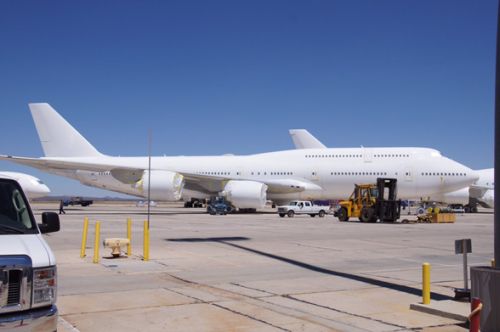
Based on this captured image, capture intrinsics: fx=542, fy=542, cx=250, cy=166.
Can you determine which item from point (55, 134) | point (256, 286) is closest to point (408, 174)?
point (55, 134)

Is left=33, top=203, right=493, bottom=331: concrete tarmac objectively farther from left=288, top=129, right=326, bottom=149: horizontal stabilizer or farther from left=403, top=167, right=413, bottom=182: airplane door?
left=288, top=129, right=326, bottom=149: horizontal stabilizer

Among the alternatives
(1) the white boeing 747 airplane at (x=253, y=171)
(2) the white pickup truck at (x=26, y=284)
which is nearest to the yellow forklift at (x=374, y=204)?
A: (1) the white boeing 747 airplane at (x=253, y=171)

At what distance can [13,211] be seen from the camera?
5910 millimetres

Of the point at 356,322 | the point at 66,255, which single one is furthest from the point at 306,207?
the point at 356,322

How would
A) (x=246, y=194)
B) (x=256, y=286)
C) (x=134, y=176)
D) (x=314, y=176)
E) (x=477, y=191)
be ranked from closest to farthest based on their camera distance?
(x=256, y=286)
(x=246, y=194)
(x=134, y=176)
(x=314, y=176)
(x=477, y=191)

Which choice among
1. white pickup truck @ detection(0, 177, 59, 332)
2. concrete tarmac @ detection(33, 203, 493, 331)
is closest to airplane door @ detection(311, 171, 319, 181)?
concrete tarmac @ detection(33, 203, 493, 331)

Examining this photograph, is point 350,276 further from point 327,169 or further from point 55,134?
point 55,134

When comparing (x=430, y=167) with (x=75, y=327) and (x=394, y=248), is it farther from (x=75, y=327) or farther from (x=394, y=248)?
(x=75, y=327)

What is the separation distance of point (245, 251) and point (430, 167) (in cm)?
2805

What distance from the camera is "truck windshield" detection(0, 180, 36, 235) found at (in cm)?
565

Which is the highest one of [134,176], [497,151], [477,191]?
[134,176]

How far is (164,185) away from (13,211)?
111ft

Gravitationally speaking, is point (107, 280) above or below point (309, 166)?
below

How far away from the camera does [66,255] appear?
13.8 m
